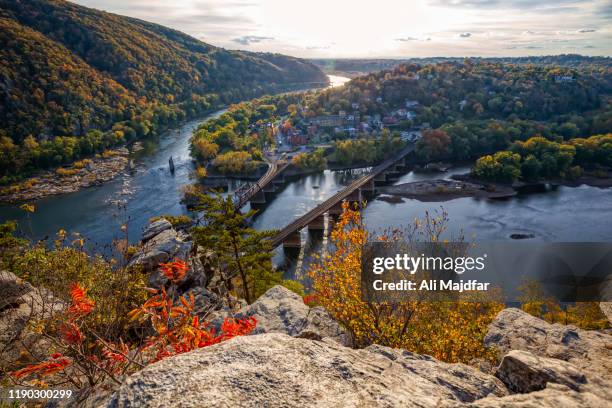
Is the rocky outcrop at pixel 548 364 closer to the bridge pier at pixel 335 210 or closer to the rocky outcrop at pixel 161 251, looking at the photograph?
the rocky outcrop at pixel 161 251

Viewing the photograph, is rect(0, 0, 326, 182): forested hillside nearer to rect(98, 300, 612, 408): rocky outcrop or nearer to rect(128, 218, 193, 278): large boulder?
rect(128, 218, 193, 278): large boulder

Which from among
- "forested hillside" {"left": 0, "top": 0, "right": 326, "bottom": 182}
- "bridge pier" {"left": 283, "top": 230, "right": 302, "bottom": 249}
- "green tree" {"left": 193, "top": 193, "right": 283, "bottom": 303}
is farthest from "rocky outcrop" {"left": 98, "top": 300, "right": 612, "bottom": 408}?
"forested hillside" {"left": 0, "top": 0, "right": 326, "bottom": 182}

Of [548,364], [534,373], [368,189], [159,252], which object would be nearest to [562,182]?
[368,189]

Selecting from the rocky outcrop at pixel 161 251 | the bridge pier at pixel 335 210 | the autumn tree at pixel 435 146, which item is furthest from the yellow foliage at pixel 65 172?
the autumn tree at pixel 435 146

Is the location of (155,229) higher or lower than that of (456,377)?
lower

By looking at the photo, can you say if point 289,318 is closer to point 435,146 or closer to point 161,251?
point 161,251

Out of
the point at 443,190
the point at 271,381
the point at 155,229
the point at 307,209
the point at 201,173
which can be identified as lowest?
the point at 307,209

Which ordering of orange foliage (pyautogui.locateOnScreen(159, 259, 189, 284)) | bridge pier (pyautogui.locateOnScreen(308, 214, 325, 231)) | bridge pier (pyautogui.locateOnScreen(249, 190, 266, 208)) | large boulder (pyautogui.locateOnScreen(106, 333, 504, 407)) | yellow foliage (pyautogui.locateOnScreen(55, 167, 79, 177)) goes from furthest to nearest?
yellow foliage (pyautogui.locateOnScreen(55, 167, 79, 177))
bridge pier (pyautogui.locateOnScreen(249, 190, 266, 208))
bridge pier (pyautogui.locateOnScreen(308, 214, 325, 231))
orange foliage (pyautogui.locateOnScreen(159, 259, 189, 284))
large boulder (pyautogui.locateOnScreen(106, 333, 504, 407))
